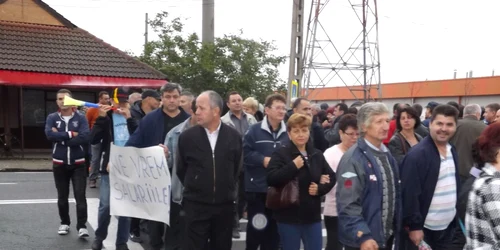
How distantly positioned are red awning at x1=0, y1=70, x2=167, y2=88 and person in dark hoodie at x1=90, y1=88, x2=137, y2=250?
1236 cm

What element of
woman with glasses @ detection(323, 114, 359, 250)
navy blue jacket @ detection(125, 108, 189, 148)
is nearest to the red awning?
navy blue jacket @ detection(125, 108, 189, 148)

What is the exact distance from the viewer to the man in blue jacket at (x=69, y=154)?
6.84 metres

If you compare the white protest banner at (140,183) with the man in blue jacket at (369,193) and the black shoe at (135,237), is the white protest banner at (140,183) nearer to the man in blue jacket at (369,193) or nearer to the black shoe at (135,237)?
the black shoe at (135,237)

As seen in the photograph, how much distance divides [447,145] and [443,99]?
35315 millimetres

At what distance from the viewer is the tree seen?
23.7 meters

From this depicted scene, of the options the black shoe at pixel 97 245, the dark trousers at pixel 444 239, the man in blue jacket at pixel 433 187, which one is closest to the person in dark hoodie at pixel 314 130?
the man in blue jacket at pixel 433 187

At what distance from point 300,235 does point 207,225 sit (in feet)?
2.88

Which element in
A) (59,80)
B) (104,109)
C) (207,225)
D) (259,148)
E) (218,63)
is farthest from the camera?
(218,63)

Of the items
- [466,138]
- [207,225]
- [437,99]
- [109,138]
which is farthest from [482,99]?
[207,225]

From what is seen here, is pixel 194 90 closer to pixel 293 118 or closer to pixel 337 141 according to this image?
pixel 337 141

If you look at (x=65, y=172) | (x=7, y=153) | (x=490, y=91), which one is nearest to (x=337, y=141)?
(x=65, y=172)

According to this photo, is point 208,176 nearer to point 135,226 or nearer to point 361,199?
point 361,199

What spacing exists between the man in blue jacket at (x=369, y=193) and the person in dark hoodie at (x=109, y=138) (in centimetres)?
325

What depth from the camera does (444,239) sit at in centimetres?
439
